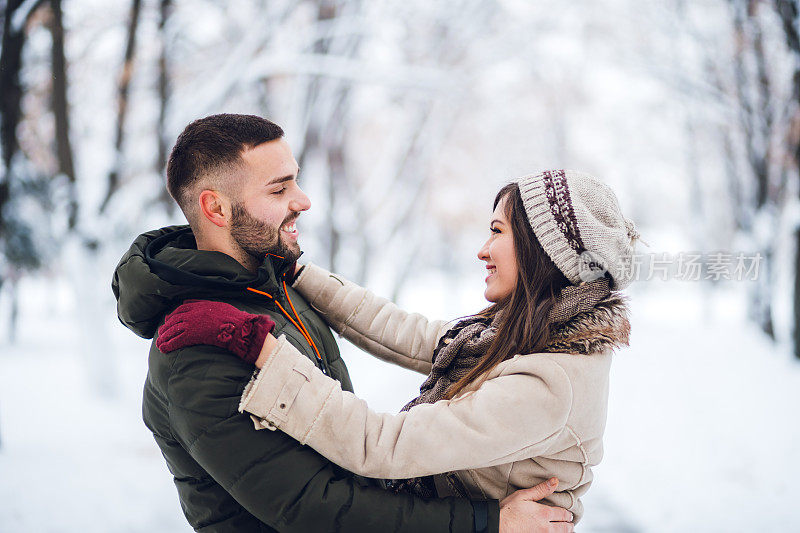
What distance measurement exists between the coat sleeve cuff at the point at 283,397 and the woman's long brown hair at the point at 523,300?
503mm

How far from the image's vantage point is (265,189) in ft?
5.50

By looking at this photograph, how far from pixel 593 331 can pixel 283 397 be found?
84 cm

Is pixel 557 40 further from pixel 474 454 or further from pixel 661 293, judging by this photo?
pixel 661 293

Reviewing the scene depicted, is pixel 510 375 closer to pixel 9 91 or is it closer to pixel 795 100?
pixel 9 91

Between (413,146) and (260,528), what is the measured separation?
875 centimetres

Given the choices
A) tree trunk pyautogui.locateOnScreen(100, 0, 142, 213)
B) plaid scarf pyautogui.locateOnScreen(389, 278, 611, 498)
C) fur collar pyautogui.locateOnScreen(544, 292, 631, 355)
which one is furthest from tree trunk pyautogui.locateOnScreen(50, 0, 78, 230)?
fur collar pyautogui.locateOnScreen(544, 292, 631, 355)

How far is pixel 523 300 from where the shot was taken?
171 cm

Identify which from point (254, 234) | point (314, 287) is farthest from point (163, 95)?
point (254, 234)

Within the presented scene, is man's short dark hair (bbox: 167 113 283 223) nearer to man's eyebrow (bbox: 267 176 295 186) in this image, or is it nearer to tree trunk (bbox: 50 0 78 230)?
man's eyebrow (bbox: 267 176 295 186)

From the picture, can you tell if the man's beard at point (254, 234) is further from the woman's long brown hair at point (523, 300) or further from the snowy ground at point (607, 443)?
the snowy ground at point (607, 443)

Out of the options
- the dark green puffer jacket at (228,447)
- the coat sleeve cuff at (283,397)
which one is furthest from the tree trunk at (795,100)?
the coat sleeve cuff at (283,397)

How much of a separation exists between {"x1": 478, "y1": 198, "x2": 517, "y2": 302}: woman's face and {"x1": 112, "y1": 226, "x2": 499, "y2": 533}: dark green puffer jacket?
614mm

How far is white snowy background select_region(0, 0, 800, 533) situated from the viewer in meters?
4.34

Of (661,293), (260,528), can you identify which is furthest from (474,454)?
(661,293)
